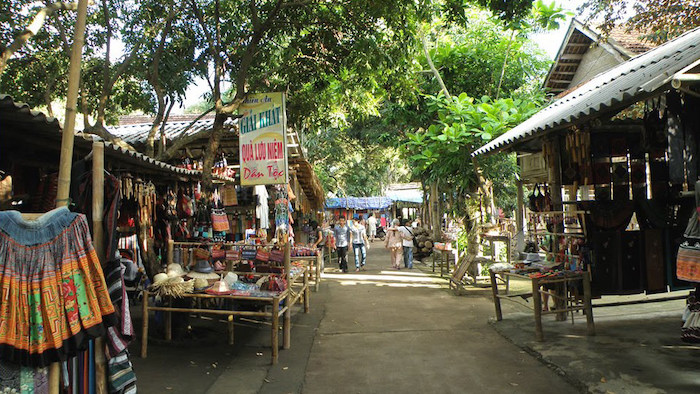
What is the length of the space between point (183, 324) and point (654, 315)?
7.44m

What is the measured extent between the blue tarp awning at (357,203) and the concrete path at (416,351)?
1879 cm

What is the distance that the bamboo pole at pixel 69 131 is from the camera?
2789mm

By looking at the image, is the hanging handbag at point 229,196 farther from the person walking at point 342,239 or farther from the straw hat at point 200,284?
the person walking at point 342,239

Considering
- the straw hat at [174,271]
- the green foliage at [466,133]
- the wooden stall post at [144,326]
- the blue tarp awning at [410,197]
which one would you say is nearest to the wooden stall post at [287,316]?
the straw hat at [174,271]

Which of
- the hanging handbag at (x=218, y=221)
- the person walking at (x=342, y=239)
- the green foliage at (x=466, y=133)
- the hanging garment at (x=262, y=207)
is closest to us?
the hanging handbag at (x=218, y=221)

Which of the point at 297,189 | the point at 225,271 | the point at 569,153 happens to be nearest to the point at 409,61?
the point at 569,153

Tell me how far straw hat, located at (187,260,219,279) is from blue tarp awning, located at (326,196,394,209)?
2175 centimetres

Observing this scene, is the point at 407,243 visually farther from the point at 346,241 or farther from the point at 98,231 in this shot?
the point at 98,231

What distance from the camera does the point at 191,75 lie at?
33.9 ft

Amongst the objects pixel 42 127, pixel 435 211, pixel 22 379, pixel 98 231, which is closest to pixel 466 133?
pixel 42 127

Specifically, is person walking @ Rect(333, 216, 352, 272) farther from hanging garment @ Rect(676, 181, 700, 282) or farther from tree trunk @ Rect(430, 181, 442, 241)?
hanging garment @ Rect(676, 181, 700, 282)

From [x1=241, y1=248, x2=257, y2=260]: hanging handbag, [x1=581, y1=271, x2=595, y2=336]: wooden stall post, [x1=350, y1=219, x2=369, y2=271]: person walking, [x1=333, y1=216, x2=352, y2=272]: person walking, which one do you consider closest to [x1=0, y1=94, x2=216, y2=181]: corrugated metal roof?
[x1=241, y1=248, x2=257, y2=260]: hanging handbag

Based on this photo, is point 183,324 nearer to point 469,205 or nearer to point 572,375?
point 572,375

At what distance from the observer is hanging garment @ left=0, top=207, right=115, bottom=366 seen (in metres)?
2.63
